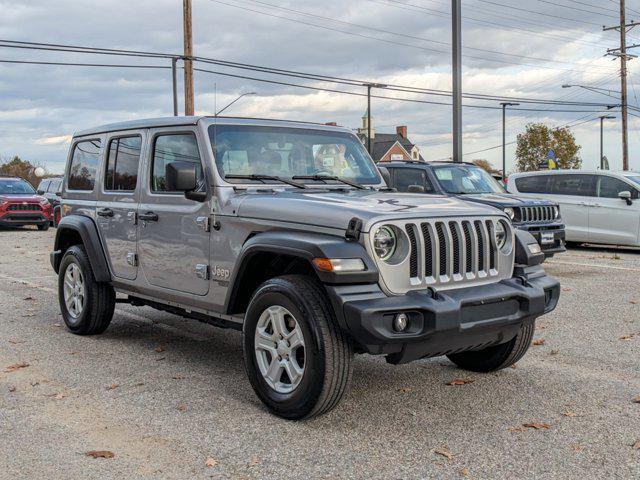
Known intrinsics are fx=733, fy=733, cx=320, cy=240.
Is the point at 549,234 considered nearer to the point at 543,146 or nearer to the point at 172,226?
the point at 172,226

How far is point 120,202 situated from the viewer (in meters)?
6.60

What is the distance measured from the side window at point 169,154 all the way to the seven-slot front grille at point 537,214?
702 centimetres

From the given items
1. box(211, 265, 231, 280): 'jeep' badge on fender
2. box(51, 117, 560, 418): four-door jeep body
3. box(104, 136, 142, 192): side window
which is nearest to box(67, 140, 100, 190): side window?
box(51, 117, 560, 418): four-door jeep body

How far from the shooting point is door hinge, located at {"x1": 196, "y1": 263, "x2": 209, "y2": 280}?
5406mm

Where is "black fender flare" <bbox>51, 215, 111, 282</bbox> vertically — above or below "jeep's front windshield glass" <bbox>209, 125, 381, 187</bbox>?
below

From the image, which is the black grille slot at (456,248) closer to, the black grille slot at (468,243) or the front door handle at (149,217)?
the black grille slot at (468,243)

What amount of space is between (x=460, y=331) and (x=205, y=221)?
6.93ft

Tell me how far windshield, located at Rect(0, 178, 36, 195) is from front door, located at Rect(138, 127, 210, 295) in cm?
Answer: 2028

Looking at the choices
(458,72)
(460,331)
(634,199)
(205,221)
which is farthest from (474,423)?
(458,72)

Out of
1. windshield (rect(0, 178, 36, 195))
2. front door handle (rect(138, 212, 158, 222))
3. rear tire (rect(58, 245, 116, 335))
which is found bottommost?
rear tire (rect(58, 245, 116, 335))

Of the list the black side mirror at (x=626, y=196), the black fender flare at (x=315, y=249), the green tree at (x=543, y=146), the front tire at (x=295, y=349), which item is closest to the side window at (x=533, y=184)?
the black side mirror at (x=626, y=196)

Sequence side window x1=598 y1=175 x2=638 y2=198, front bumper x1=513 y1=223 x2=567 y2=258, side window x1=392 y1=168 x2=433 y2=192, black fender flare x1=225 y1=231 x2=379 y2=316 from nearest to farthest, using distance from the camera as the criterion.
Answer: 1. black fender flare x1=225 y1=231 x2=379 y2=316
2. front bumper x1=513 y1=223 x2=567 y2=258
3. side window x1=392 y1=168 x2=433 y2=192
4. side window x1=598 y1=175 x2=638 y2=198

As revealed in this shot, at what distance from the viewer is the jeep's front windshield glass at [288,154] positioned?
5641 millimetres

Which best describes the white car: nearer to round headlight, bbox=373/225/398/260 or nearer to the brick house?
round headlight, bbox=373/225/398/260
